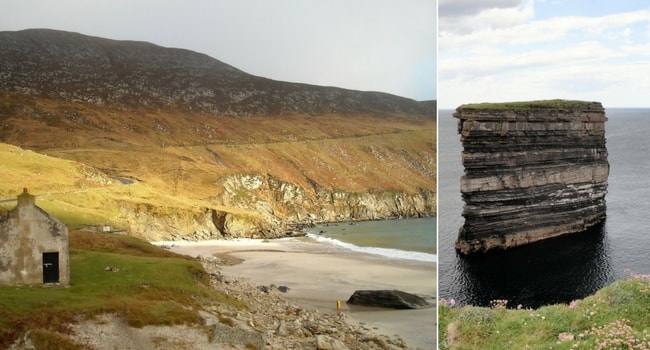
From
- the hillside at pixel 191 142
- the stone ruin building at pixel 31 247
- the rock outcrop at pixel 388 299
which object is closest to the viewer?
the stone ruin building at pixel 31 247

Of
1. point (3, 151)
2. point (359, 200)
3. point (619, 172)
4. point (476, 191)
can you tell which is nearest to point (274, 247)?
point (359, 200)

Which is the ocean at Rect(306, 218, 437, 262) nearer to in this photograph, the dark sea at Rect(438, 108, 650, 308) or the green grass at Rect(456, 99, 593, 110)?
the dark sea at Rect(438, 108, 650, 308)

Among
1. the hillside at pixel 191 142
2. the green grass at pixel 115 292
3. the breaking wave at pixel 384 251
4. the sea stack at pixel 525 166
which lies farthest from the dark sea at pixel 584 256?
the hillside at pixel 191 142

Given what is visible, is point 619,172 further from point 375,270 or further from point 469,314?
point 375,270

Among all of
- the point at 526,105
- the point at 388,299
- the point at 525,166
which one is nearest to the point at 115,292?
the point at 388,299

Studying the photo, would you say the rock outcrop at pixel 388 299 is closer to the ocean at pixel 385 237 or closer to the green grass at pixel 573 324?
the ocean at pixel 385 237

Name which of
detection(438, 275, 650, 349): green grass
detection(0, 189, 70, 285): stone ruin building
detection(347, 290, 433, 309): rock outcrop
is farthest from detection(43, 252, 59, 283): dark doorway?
detection(347, 290, 433, 309): rock outcrop

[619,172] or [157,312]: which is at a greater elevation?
[619,172]
